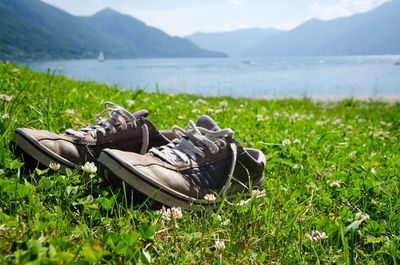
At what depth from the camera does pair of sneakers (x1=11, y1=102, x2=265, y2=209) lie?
79.1 inches

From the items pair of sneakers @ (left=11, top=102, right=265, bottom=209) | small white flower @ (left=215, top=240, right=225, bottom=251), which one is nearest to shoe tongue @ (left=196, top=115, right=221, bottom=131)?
pair of sneakers @ (left=11, top=102, right=265, bottom=209)

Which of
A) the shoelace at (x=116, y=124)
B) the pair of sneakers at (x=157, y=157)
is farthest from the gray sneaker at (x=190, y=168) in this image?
the shoelace at (x=116, y=124)

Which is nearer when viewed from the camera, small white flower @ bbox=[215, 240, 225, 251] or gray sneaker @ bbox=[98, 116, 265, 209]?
small white flower @ bbox=[215, 240, 225, 251]

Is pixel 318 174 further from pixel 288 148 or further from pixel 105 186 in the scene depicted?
pixel 105 186

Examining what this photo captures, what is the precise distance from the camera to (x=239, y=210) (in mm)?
2178

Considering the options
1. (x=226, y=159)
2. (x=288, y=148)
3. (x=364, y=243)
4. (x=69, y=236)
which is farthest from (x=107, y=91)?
(x=364, y=243)

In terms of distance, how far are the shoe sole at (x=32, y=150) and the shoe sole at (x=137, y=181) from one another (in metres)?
0.48

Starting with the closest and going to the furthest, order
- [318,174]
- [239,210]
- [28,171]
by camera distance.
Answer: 1. [239,210]
2. [28,171]
3. [318,174]

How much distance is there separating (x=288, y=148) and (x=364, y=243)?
182cm

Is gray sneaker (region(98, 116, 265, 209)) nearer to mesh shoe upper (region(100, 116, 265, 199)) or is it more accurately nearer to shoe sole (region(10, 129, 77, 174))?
mesh shoe upper (region(100, 116, 265, 199))

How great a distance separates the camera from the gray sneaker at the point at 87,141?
86.7 inches

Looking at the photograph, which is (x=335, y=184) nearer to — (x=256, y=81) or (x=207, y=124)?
(x=207, y=124)

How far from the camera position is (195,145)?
2465 mm

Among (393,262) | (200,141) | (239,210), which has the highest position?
(200,141)
